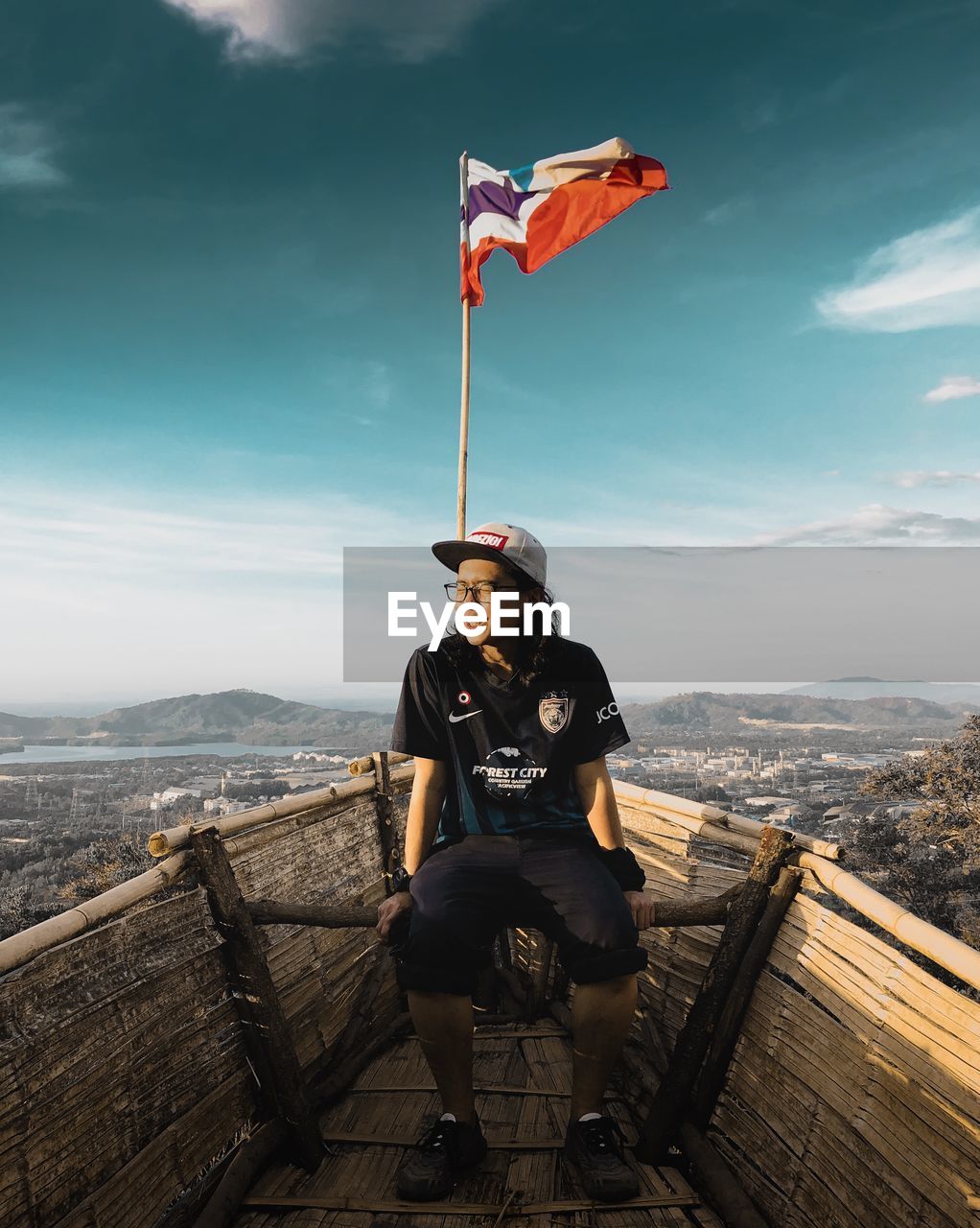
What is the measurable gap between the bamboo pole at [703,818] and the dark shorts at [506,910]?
67 centimetres

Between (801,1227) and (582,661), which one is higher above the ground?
(582,661)

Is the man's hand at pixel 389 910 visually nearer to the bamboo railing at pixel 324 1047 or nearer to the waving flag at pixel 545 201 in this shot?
the bamboo railing at pixel 324 1047

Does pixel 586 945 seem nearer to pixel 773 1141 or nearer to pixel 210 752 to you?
pixel 773 1141

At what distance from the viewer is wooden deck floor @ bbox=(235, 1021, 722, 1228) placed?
2047mm

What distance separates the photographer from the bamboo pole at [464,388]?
4.17 m

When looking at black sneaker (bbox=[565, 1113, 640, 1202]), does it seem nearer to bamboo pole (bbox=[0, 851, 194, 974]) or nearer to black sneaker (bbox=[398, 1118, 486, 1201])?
black sneaker (bbox=[398, 1118, 486, 1201])

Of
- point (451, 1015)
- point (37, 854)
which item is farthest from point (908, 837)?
point (37, 854)

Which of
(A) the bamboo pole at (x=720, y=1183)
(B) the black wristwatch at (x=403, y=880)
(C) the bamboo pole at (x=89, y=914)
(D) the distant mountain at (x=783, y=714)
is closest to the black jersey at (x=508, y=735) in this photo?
(B) the black wristwatch at (x=403, y=880)

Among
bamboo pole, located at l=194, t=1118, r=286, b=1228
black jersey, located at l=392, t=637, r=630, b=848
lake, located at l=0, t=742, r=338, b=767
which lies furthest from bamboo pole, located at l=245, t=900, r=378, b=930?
lake, located at l=0, t=742, r=338, b=767

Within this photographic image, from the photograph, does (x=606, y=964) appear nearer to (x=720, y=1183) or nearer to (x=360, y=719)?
(x=720, y=1183)

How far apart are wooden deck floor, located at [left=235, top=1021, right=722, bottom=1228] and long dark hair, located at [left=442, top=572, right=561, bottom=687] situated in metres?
1.53

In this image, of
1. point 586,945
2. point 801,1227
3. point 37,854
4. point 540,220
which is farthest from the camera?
point 37,854

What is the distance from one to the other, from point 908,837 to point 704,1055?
57.9ft

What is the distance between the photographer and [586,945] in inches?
84.0
